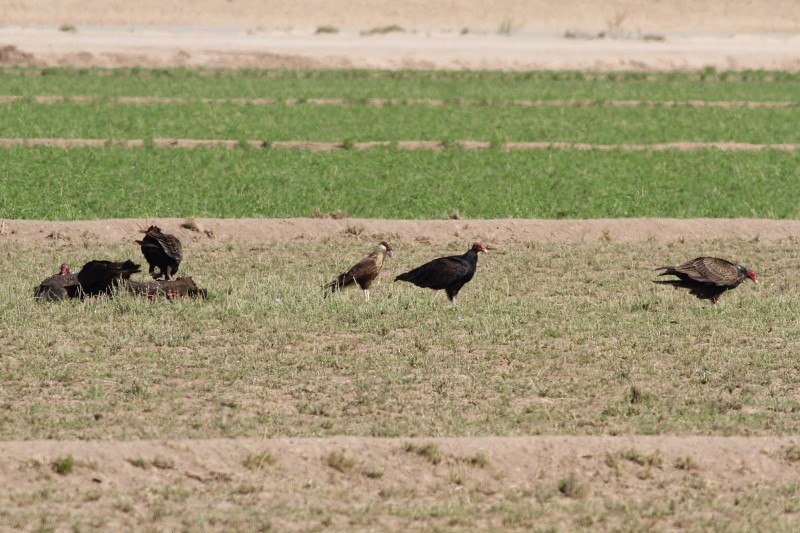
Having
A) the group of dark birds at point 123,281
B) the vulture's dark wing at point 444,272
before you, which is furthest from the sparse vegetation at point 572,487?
the group of dark birds at point 123,281

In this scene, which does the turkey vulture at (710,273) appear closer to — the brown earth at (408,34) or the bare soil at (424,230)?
the bare soil at (424,230)

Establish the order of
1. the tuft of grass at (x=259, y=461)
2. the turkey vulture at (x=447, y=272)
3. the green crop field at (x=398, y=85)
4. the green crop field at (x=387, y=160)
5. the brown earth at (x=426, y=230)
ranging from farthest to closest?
1. the green crop field at (x=398, y=85)
2. the green crop field at (x=387, y=160)
3. the brown earth at (x=426, y=230)
4. the turkey vulture at (x=447, y=272)
5. the tuft of grass at (x=259, y=461)

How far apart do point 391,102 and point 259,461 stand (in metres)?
35.8

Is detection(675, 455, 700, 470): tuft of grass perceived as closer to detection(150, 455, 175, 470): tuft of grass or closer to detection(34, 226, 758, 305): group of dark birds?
detection(150, 455, 175, 470): tuft of grass

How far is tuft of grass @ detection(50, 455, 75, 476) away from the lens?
9703 millimetres

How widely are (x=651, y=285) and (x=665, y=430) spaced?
290 inches

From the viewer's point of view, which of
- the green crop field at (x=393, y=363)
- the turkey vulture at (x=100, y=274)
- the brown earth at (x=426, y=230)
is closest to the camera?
the green crop field at (x=393, y=363)

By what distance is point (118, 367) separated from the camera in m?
13.3

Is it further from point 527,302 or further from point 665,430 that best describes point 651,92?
point 665,430

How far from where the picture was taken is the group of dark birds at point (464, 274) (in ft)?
52.1

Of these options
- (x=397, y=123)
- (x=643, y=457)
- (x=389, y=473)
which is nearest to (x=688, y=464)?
(x=643, y=457)

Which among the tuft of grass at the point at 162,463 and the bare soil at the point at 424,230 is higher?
the bare soil at the point at 424,230

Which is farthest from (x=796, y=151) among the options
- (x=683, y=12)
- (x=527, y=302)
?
(x=683, y=12)

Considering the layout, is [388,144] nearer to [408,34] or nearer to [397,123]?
[397,123]
